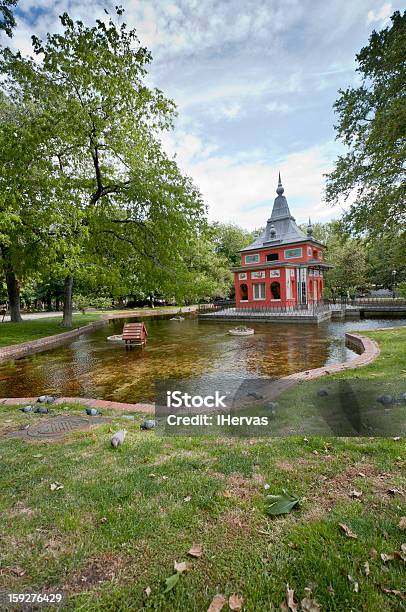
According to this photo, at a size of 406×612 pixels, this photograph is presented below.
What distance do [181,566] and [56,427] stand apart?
3.26 m

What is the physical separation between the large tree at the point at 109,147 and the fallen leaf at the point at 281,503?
1003cm

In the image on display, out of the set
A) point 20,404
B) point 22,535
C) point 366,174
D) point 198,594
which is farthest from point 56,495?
point 366,174

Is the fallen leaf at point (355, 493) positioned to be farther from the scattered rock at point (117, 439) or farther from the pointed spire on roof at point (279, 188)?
the pointed spire on roof at point (279, 188)

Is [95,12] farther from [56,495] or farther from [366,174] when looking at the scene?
[56,495]

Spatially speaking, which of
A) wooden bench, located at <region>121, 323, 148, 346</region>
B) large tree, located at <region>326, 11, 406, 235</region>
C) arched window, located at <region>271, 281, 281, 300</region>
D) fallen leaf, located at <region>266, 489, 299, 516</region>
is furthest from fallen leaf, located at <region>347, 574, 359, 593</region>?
arched window, located at <region>271, 281, 281, 300</region>

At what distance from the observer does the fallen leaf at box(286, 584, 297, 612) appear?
5.24 feet

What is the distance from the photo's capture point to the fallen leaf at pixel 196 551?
196 centimetres

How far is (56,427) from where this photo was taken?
4.39 m

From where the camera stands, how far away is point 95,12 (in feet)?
29.6

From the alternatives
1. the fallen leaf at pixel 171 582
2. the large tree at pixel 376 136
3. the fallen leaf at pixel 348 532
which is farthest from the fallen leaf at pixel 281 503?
the large tree at pixel 376 136

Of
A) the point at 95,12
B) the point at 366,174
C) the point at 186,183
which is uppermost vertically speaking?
the point at 95,12

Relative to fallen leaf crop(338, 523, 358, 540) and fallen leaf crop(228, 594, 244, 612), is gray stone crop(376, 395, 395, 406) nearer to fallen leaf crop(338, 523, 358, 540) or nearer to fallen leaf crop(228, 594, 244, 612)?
fallen leaf crop(338, 523, 358, 540)

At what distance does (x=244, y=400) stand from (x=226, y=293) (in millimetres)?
39343

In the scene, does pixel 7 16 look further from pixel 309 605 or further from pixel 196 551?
pixel 309 605
